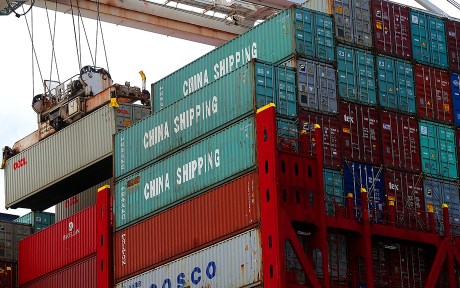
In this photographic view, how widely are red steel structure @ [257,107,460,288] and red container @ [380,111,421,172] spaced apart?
1739 mm

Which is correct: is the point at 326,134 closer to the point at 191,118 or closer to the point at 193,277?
the point at 191,118

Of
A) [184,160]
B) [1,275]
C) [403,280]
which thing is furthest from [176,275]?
[1,275]

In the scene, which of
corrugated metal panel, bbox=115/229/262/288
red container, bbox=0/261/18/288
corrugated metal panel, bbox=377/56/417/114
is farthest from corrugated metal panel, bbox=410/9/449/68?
red container, bbox=0/261/18/288

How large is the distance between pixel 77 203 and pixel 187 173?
47.8ft

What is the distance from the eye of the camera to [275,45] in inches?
2061

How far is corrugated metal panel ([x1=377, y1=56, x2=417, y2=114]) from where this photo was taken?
175ft

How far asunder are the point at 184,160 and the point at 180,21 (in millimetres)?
17395

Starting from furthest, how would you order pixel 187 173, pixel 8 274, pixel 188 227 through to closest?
pixel 8 274
pixel 187 173
pixel 188 227

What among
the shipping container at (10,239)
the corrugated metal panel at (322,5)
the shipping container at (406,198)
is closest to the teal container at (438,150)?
the shipping container at (406,198)

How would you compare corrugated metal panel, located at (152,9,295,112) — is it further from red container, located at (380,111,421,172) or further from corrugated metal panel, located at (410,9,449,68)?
corrugated metal panel, located at (410,9,449,68)

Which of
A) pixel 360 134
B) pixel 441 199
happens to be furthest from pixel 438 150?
pixel 360 134

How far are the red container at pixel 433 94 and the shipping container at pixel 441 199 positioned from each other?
2.72 meters

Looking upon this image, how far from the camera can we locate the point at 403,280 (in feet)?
167

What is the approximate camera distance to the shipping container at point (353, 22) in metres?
53.2
